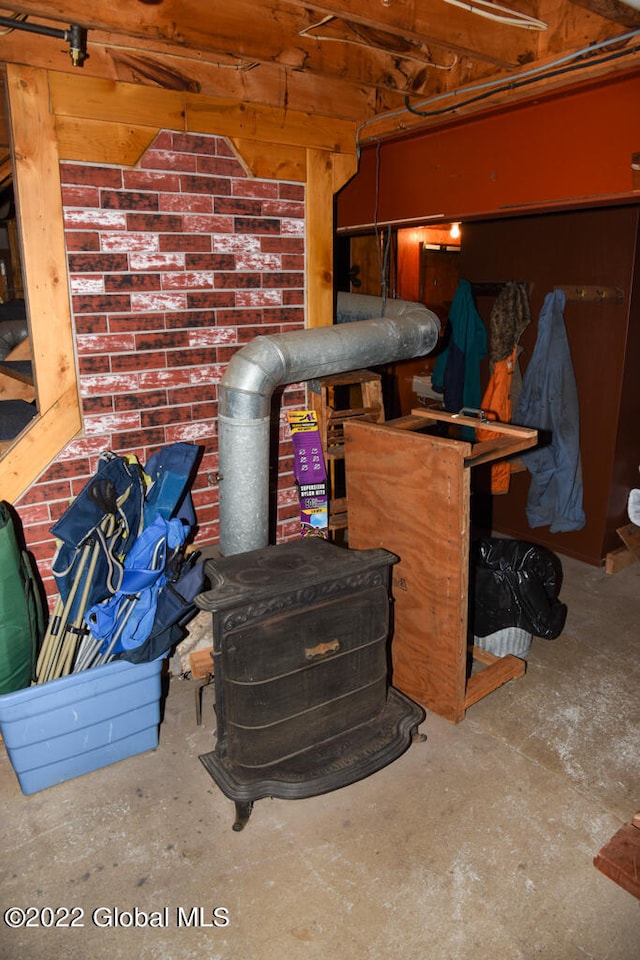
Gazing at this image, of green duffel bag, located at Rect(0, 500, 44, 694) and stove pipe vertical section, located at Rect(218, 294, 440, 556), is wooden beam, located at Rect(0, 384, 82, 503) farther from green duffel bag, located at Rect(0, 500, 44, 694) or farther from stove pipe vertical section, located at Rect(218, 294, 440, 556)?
stove pipe vertical section, located at Rect(218, 294, 440, 556)

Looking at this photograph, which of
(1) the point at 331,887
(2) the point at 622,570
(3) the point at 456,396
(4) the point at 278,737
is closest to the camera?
(1) the point at 331,887

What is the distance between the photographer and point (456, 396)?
198 inches

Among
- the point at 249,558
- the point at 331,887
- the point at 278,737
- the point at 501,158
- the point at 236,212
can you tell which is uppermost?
the point at 501,158

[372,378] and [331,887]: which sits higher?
[372,378]

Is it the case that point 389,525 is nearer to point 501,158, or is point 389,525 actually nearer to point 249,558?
point 249,558

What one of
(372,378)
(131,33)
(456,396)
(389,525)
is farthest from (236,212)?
(456,396)

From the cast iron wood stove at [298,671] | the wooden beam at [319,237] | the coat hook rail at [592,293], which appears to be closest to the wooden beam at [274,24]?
→ the wooden beam at [319,237]

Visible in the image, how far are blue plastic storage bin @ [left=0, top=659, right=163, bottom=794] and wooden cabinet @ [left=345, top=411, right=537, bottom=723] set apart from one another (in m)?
1.11

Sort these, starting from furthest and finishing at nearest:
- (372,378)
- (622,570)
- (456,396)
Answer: (456,396) < (622,570) < (372,378)

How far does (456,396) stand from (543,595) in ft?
6.40

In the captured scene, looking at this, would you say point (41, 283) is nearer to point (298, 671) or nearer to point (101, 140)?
point (101, 140)

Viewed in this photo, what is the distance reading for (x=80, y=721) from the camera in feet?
8.51

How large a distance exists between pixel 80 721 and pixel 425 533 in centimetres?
158

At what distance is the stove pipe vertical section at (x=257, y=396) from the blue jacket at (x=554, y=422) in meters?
1.73
